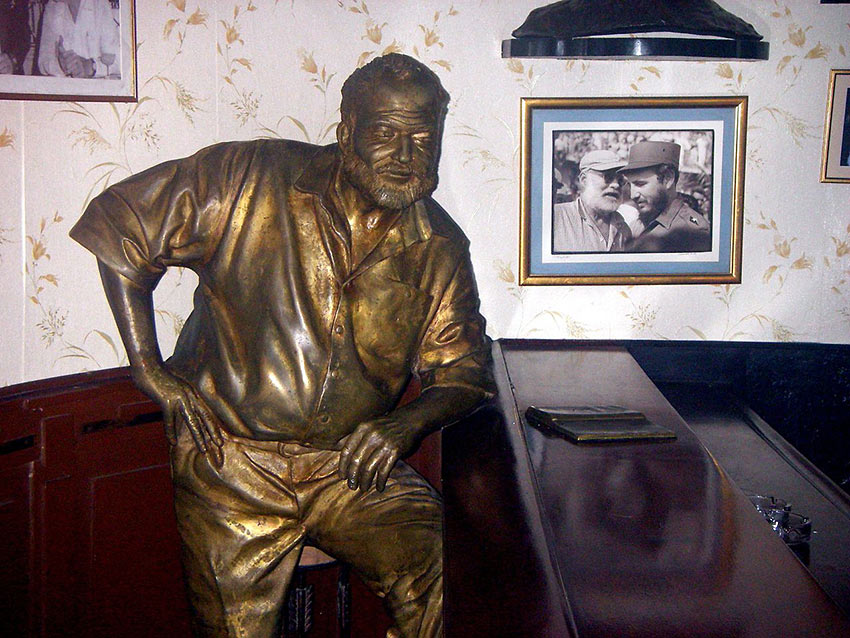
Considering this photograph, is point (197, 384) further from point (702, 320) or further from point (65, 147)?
point (702, 320)

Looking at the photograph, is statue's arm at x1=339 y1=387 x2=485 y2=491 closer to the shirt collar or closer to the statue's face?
the statue's face

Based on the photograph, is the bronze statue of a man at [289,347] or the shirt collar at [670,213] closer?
the bronze statue of a man at [289,347]

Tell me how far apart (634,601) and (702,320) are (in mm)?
1819

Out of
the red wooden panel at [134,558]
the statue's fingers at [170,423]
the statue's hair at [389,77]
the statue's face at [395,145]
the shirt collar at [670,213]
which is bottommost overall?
the red wooden panel at [134,558]

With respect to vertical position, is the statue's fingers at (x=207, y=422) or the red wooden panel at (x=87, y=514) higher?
the statue's fingers at (x=207, y=422)

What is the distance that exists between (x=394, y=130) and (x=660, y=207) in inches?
45.1

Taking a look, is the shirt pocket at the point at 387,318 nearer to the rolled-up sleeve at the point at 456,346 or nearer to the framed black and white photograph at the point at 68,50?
the rolled-up sleeve at the point at 456,346

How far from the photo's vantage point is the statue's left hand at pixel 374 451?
1868 millimetres

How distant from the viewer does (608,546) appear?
133cm

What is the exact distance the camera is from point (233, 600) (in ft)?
6.70

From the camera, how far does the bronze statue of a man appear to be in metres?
1.98

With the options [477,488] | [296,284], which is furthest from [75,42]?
[477,488]

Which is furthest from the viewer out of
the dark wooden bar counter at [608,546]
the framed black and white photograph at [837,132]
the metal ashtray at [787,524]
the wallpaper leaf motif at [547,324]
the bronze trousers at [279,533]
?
the wallpaper leaf motif at [547,324]

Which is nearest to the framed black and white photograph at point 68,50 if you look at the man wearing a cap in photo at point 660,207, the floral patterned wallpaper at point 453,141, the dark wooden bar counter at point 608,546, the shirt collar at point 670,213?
the floral patterned wallpaper at point 453,141
